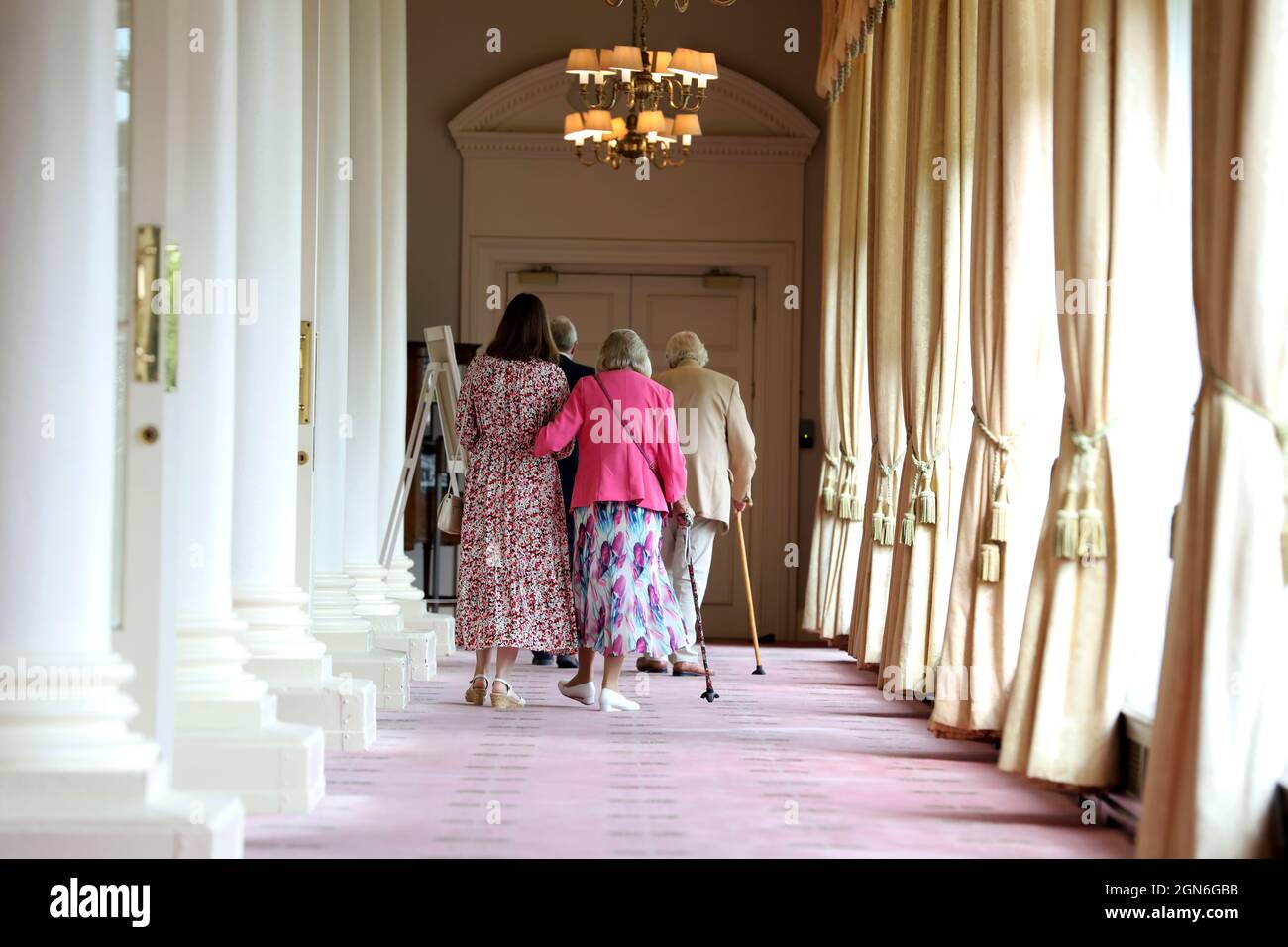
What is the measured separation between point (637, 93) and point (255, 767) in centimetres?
583

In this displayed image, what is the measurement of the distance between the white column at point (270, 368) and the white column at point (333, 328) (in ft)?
4.92

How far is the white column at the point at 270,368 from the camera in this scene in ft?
17.6

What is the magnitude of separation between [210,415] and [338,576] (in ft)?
8.46

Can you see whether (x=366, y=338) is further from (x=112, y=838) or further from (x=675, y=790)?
(x=112, y=838)

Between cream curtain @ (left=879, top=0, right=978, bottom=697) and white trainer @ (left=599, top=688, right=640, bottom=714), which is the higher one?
cream curtain @ (left=879, top=0, right=978, bottom=697)

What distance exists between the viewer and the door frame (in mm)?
11984

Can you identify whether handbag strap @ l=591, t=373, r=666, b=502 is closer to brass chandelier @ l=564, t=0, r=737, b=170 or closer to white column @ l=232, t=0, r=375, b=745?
white column @ l=232, t=0, r=375, b=745

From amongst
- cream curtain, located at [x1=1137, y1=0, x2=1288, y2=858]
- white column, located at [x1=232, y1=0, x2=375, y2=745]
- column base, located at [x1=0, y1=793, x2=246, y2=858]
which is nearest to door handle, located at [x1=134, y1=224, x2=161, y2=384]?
column base, located at [x1=0, y1=793, x2=246, y2=858]

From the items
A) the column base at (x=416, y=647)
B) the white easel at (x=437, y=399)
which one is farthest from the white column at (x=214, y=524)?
the white easel at (x=437, y=399)

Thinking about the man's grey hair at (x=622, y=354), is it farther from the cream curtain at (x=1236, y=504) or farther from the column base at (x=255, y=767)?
the cream curtain at (x=1236, y=504)

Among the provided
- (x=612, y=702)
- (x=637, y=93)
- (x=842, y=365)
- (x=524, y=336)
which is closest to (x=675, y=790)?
(x=612, y=702)

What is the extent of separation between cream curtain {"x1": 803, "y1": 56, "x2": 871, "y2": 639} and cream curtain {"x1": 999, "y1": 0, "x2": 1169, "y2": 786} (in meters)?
4.61

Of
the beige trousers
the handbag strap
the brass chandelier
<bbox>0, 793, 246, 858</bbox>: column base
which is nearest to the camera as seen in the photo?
<bbox>0, 793, 246, 858</bbox>: column base
